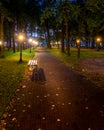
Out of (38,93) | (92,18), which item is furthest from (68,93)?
(92,18)

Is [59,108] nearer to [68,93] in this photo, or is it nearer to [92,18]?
[68,93]

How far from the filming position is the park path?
6.27 meters

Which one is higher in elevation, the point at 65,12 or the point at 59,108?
the point at 65,12

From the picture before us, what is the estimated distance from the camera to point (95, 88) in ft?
34.9

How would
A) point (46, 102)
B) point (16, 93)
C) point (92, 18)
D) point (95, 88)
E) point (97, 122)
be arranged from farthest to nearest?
point (92, 18)
point (95, 88)
point (16, 93)
point (46, 102)
point (97, 122)

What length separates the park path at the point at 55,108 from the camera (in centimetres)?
627

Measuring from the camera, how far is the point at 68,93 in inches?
383

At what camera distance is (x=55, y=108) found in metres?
7.66

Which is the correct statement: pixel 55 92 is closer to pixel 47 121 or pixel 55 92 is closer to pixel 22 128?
pixel 47 121

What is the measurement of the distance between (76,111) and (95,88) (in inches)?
141

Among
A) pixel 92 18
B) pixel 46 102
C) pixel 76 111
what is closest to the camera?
pixel 76 111

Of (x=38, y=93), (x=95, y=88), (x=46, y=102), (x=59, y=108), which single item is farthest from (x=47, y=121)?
(x=95, y=88)

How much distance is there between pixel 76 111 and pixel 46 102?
4.96 ft

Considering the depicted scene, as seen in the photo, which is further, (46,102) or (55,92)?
(55,92)
